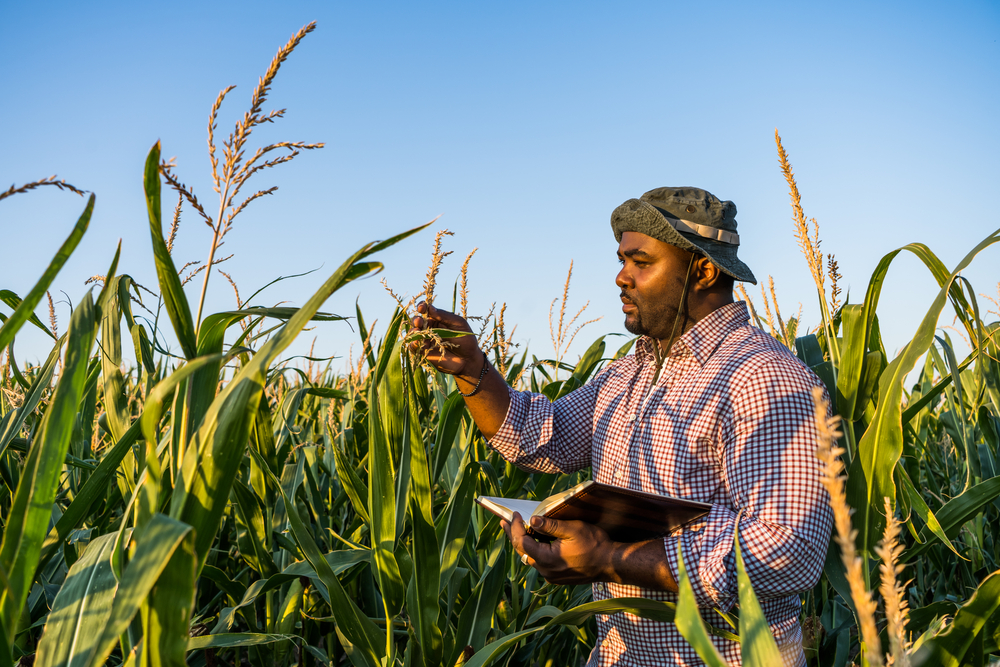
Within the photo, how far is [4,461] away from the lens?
154 cm

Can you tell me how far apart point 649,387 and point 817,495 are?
634mm

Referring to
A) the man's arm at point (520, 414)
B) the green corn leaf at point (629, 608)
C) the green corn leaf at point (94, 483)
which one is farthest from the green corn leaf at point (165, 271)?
the man's arm at point (520, 414)

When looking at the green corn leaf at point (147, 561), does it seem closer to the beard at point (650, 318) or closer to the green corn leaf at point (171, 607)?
the green corn leaf at point (171, 607)

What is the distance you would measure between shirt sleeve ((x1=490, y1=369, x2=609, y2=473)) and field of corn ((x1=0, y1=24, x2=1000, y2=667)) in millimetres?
136

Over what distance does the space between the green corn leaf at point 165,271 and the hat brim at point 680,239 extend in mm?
1439

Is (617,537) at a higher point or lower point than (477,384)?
lower

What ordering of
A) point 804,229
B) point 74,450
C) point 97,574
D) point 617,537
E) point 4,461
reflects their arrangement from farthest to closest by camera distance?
point 74,450 → point 617,537 → point 4,461 → point 804,229 → point 97,574

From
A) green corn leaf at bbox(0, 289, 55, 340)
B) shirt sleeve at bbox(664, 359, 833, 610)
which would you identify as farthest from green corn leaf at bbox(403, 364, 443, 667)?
green corn leaf at bbox(0, 289, 55, 340)

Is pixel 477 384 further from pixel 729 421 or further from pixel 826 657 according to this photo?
pixel 826 657

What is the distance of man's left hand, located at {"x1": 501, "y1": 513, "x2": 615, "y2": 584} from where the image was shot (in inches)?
59.7

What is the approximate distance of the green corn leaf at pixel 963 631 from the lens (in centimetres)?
112

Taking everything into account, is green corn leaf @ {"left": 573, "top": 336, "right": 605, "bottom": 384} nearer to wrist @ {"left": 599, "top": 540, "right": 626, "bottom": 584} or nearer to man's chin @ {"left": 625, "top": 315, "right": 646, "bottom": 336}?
man's chin @ {"left": 625, "top": 315, "right": 646, "bottom": 336}

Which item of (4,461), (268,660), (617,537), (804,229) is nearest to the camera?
(804,229)

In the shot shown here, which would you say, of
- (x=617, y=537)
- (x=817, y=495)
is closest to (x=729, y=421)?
(x=817, y=495)
